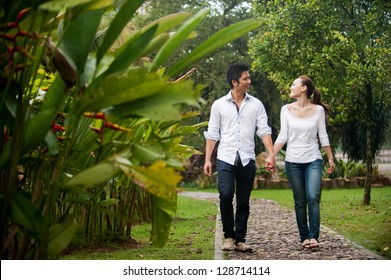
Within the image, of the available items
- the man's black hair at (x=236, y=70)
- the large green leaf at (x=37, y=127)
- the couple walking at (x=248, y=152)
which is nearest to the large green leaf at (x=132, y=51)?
the large green leaf at (x=37, y=127)

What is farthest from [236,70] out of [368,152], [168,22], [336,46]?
[368,152]

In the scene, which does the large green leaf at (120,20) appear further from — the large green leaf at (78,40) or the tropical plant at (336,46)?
the tropical plant at (336,46)

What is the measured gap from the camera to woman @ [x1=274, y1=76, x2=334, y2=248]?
570 cm

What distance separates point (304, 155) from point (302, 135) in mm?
185

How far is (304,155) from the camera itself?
18.8ft

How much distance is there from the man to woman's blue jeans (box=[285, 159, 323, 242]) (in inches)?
10.0

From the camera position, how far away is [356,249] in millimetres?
5883

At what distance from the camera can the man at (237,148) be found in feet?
18.4

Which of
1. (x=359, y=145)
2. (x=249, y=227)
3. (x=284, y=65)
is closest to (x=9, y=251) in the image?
(x=249, y=227)

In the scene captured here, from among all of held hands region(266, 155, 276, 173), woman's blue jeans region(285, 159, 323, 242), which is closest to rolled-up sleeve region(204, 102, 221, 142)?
held hands region(266, 155, 276, 173)

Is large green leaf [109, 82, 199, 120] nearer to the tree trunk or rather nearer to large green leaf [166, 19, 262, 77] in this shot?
large green leaf [166, 19, 262, 77]

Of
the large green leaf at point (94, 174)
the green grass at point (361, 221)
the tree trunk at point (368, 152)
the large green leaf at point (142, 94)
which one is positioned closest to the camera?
the large green leaf at point (142, 94)

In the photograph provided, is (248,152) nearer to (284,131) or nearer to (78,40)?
(284,131)

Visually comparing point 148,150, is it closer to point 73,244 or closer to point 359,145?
point 73,244
